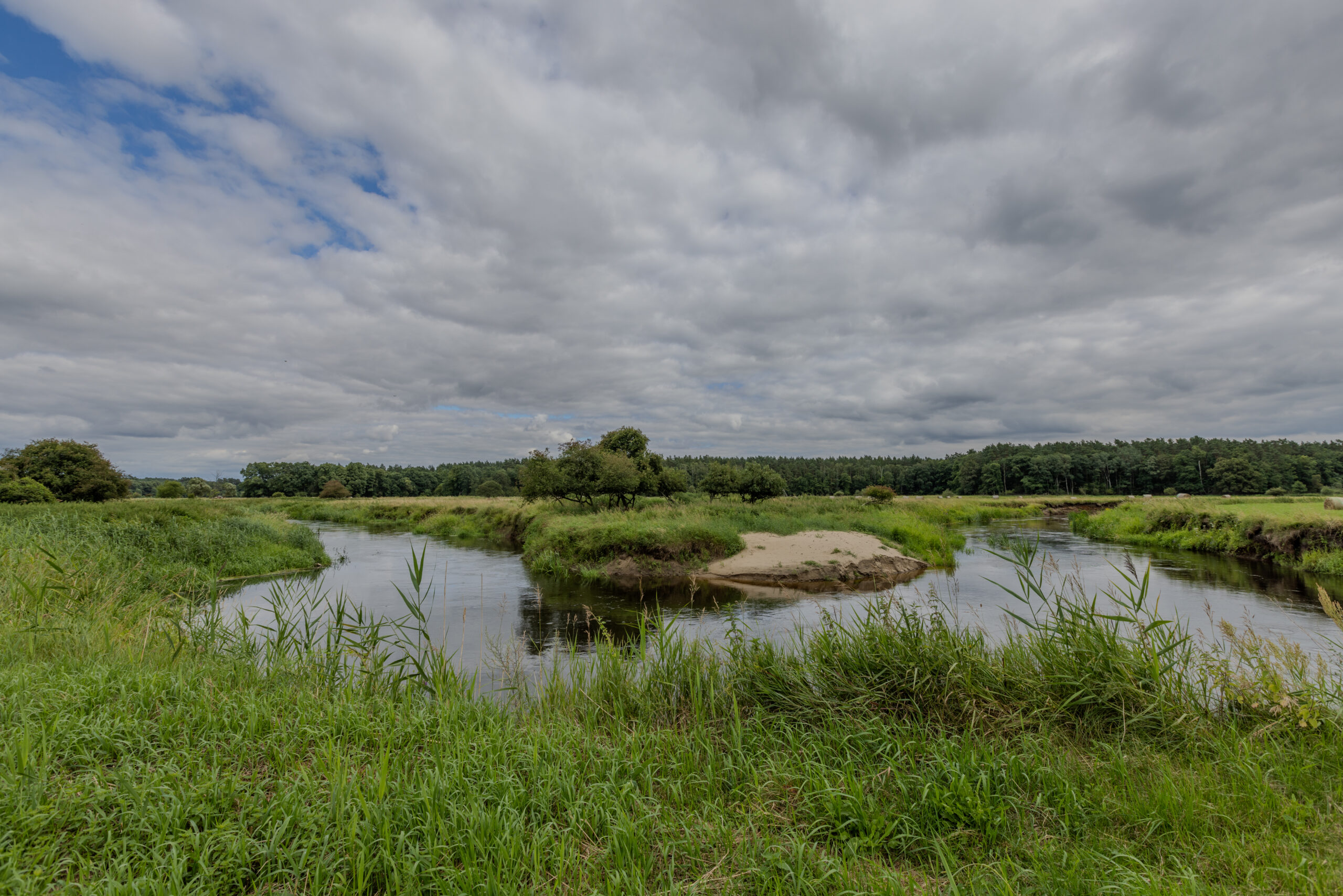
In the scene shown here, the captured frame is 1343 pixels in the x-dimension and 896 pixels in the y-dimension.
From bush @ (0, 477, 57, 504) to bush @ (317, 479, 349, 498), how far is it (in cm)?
6498

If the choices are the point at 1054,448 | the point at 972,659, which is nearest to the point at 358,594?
the point at 972,659

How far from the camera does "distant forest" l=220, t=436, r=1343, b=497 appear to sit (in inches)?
2913

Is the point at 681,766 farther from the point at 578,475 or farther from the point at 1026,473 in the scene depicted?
the point at 1026,473

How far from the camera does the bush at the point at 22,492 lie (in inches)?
844

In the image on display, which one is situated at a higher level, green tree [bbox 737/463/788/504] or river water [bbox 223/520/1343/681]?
green tree [bbox 737/463/788/504]

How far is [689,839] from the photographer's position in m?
3.36

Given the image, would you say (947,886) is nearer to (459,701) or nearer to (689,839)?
(689,839)

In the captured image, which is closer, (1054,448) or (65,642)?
(65,642)

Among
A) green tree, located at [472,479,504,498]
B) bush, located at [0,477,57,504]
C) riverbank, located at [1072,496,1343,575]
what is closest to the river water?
riverbank, located at [1072,496,1343,575]

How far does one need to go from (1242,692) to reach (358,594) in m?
19.1

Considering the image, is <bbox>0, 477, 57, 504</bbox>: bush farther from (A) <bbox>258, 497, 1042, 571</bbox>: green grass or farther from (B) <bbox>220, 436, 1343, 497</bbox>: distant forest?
(B) <bbox>220, 436, 1343, 497</bbox>: distant forest

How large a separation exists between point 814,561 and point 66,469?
33.9 metres

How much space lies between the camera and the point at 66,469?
83.3ft

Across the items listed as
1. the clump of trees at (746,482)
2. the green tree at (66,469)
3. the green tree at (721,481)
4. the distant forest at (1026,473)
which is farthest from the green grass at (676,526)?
the distant forest at (1026,473)
